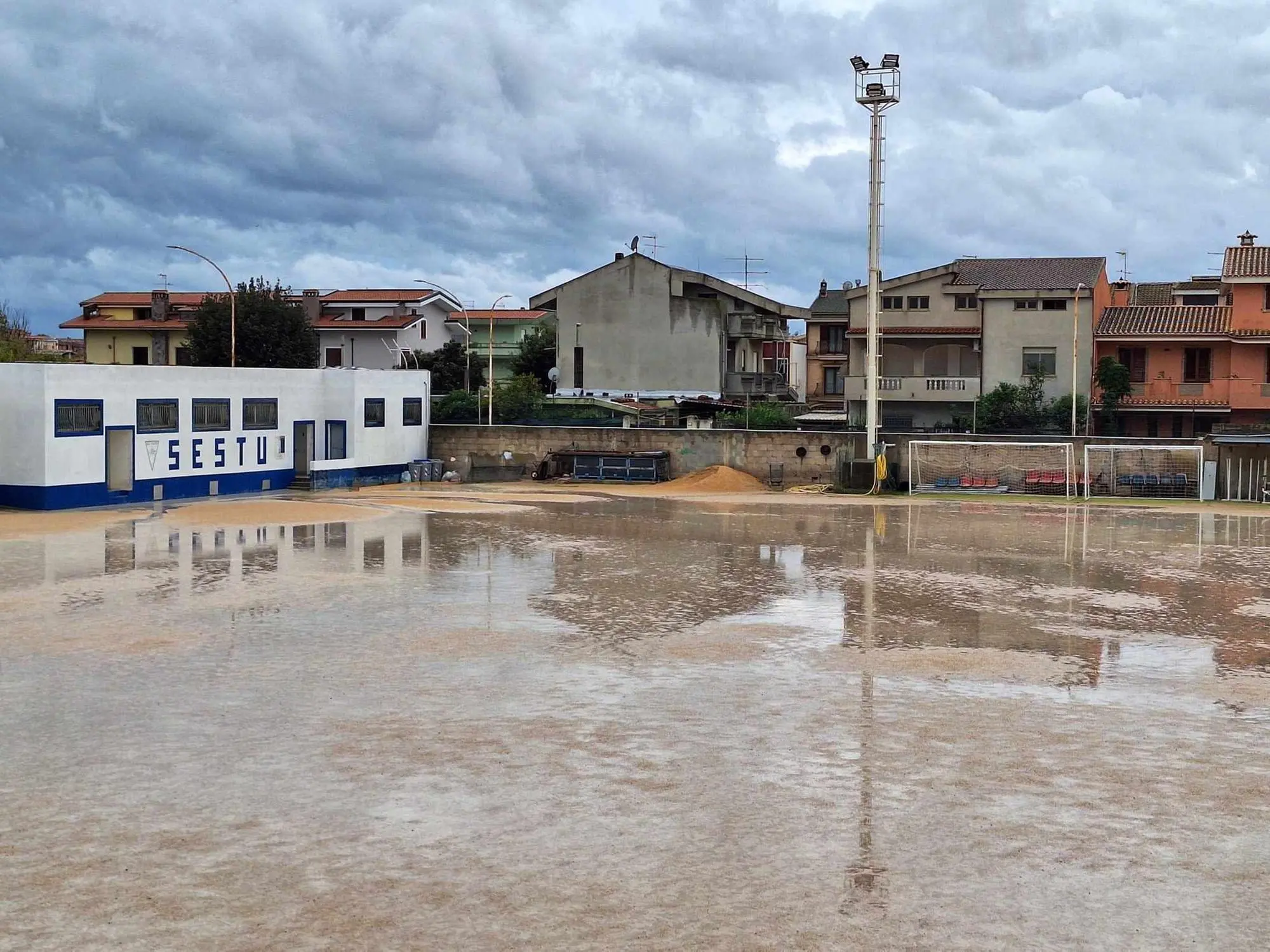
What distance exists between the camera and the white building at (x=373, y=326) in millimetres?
80312

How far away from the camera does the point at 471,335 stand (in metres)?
88.4

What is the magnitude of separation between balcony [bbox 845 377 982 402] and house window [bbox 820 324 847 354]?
1612cm

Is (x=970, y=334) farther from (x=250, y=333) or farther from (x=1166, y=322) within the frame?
(x=250, y=333)

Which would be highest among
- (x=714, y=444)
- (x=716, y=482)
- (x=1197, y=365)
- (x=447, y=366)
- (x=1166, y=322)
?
(x=1166, y=322)

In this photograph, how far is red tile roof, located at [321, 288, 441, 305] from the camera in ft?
267

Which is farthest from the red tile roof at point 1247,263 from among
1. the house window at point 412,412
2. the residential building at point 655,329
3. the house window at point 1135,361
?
the house window at point 412,412

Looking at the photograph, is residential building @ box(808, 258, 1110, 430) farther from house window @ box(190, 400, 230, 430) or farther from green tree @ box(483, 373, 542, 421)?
house window @ box(190, 400, 230, 430)

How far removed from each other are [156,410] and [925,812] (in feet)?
114

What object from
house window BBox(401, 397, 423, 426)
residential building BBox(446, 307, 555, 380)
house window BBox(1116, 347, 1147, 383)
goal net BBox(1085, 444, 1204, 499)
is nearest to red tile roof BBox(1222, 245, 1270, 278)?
house window BBox(1116, 347, 1147, 383)

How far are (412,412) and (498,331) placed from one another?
37.2 meters

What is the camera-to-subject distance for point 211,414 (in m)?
44.7

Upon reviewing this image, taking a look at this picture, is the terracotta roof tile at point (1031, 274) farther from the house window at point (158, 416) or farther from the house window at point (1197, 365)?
the house window at point (158, 416)

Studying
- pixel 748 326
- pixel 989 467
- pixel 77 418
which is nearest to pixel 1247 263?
pixel 989 467

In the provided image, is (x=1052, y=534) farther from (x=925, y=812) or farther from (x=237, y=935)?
(x=237, y=935)
